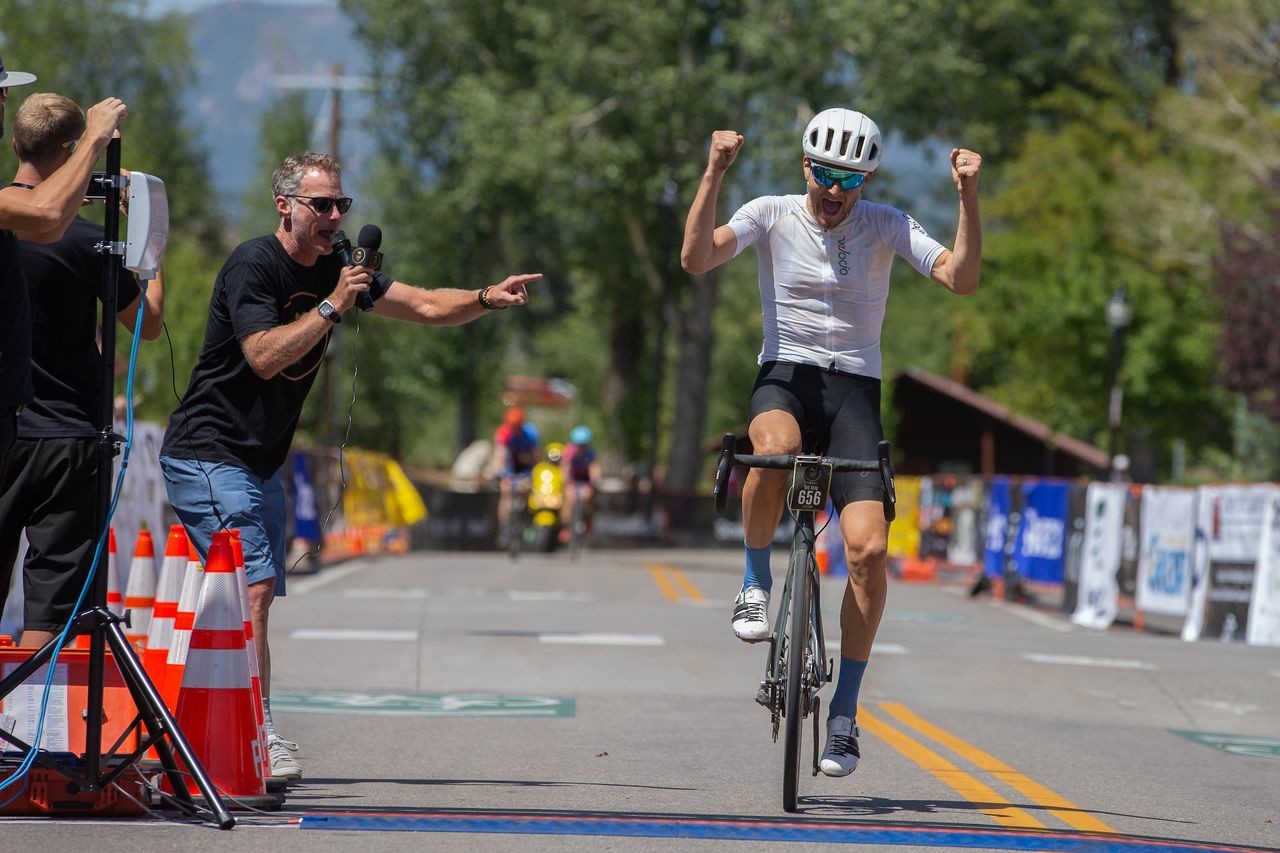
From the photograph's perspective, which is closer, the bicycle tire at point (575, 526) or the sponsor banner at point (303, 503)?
the sponsor banner at point (303, 503)

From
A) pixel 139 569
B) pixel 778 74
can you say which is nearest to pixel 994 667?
pixel 139 569

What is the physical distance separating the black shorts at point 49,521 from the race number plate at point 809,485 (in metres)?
2.44

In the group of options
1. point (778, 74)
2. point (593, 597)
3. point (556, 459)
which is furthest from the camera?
point (778, 74)

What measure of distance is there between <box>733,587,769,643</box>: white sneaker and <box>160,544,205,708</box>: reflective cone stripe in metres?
1.89

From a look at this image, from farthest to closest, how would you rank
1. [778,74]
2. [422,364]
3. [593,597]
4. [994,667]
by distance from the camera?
[422,364] → [778,74] → [593,597] → [994,667]

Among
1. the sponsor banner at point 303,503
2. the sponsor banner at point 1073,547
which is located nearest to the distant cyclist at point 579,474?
the sponsor banner at point 303,503

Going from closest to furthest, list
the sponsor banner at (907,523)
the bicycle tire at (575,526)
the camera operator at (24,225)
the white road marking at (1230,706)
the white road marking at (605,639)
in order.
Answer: the camera operator at (24,225), the white road marking at (1230,706), the white road marking at (605,639), the bicycle tire at (575,526), the sponsor banner at (907,523)

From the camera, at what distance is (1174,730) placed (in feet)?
35.7

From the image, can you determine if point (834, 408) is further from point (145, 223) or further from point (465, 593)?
point (465, 593)

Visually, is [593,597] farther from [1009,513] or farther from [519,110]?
[519,110]

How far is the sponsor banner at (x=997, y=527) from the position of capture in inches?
992

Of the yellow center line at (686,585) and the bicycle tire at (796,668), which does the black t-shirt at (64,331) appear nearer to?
the bicycle tire at (796,668)

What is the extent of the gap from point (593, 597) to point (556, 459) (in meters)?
6.86

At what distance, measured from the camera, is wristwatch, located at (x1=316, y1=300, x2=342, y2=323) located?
22.0ft
